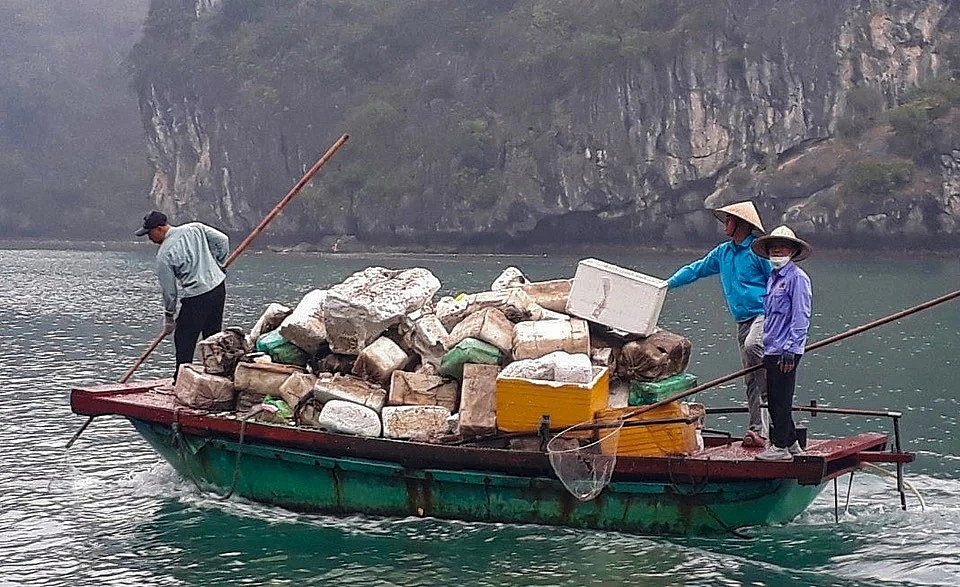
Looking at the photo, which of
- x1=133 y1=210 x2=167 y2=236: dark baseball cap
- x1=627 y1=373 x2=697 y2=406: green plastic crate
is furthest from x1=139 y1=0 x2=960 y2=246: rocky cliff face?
x1=133 y1=210 x2=167 y2=236: dark baseball cap

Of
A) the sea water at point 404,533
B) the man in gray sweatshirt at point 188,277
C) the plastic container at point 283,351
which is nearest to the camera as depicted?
the sea water at point 404,533

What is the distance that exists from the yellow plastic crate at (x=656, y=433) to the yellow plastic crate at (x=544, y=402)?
22 centimetres

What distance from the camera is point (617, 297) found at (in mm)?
10062

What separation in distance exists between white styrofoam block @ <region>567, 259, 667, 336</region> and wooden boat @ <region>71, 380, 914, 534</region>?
118 centimetres

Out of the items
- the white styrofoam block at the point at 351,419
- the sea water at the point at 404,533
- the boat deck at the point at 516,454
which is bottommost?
the sea water at the point at 404,533

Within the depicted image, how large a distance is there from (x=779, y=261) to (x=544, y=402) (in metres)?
2.05

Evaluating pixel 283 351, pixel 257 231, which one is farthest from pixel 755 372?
pixel 257 231

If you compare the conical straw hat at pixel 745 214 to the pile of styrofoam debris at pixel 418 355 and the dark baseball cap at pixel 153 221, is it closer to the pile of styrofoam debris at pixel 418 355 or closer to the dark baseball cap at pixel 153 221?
the pile of styrofoam debris at pixel 418 355

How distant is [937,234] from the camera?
67188 millimetres

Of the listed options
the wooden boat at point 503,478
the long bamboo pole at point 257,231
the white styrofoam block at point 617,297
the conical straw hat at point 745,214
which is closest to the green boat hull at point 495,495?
the wooden boat at point 503,478

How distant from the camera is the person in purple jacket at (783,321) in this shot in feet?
29.2

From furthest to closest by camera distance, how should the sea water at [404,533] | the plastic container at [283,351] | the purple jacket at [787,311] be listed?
the plastic container at [283,351] < the sea water at [404,533] < the purple jacket at [787,311]

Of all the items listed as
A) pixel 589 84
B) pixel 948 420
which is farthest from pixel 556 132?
pixel 948 420

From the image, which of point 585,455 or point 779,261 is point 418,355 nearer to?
point 585,455
